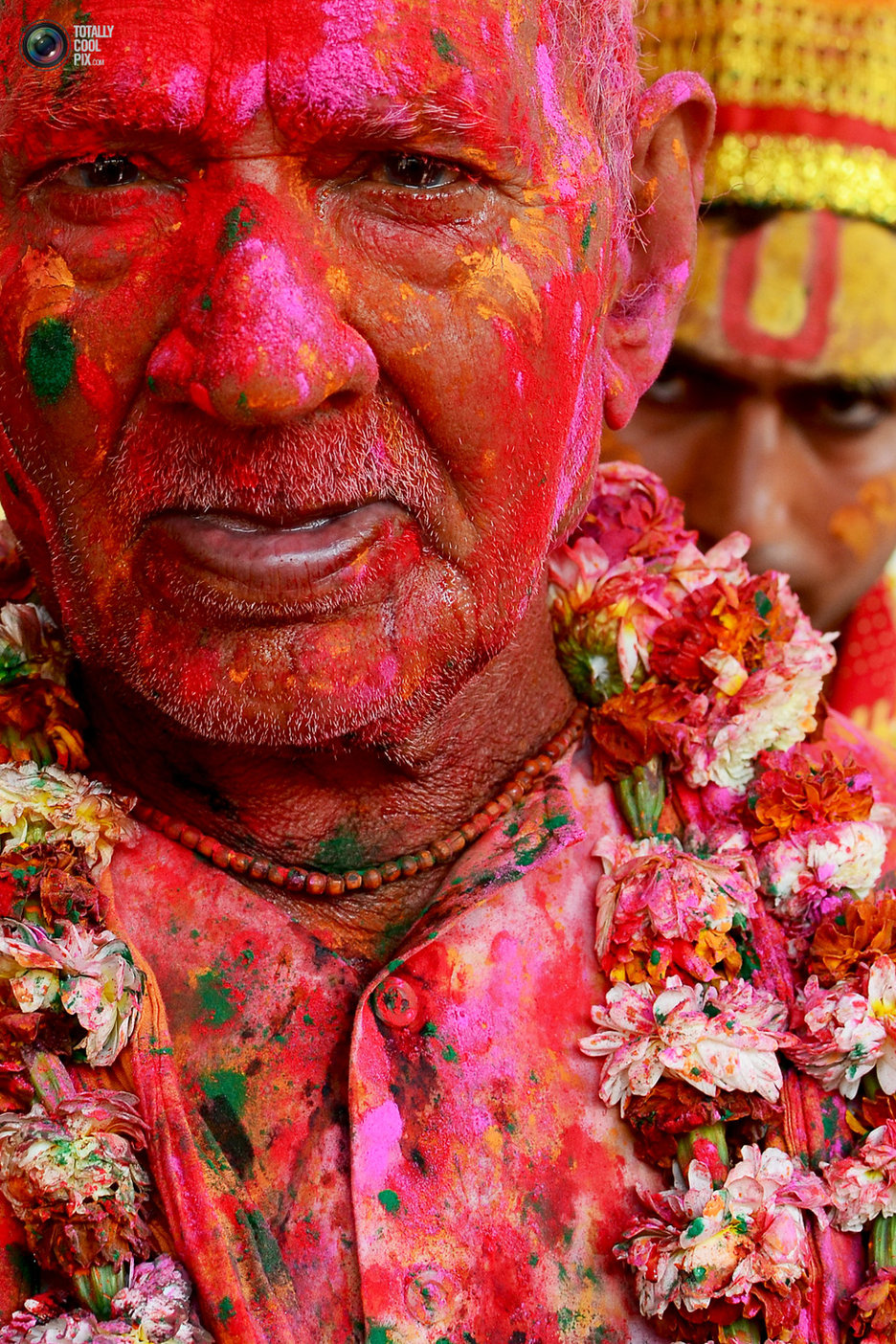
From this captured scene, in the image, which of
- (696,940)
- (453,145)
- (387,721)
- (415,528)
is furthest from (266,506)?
(696,940)

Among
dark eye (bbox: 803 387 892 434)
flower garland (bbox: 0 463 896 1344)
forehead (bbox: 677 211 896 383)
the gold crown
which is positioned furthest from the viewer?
dark eye (bbox: 803 387 892 434)

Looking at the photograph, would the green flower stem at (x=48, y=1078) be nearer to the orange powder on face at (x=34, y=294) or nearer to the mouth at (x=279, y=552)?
the mouth at (x=279, y=552)

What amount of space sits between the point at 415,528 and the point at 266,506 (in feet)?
0.62

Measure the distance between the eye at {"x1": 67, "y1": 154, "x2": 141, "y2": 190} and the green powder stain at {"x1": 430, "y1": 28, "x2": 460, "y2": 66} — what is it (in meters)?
0.36

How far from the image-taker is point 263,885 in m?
2.24

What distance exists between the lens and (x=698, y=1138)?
6.75 feet

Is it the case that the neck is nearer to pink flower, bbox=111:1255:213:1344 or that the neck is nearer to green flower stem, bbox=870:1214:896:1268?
pink flower, bbox=111:1255:213:1344

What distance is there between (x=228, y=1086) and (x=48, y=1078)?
0.21 meters

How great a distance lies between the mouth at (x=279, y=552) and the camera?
1944 mm

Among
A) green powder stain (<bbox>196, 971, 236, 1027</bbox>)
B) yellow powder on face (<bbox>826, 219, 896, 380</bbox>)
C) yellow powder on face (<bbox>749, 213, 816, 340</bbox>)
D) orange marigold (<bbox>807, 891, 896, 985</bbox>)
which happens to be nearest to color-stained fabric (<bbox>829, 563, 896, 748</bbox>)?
yellow powder on face (<bbox>826, 219, 896, 380</bbox>)

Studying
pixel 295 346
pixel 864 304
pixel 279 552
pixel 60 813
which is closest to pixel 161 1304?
pixel 60 813

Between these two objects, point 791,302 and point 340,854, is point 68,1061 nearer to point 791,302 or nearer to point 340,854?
point 340,854

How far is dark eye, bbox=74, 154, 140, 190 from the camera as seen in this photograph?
195 cm

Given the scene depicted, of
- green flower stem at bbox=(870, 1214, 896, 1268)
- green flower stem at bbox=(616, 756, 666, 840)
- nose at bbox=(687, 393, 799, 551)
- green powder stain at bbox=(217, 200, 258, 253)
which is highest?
green powder stain at bbox=(217, 200, 258, 253)
